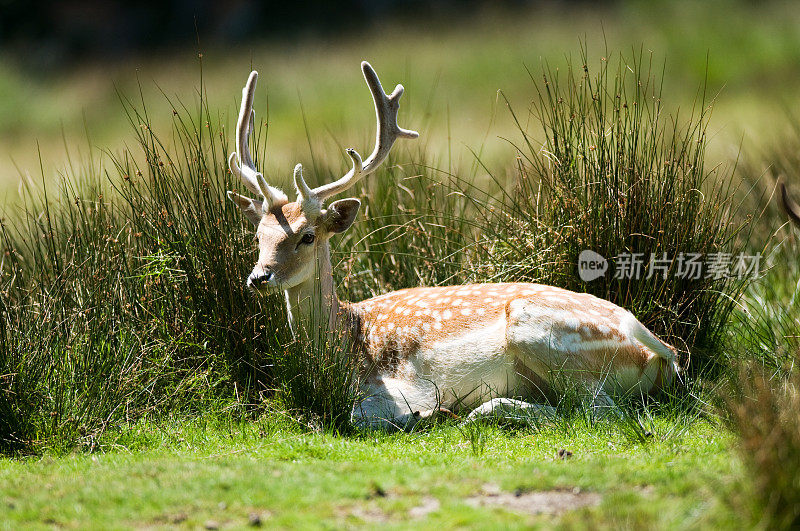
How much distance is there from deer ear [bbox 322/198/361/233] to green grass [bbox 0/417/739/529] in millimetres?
1112

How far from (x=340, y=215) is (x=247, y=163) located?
639 millimetres

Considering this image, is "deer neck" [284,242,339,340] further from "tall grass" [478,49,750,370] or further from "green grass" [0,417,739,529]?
"tall grass" [478,49,750,370]

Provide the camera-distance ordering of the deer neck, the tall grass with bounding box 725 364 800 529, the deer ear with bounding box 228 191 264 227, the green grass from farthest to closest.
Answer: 1. the deer ear with bounding box 228 191 264 227
2. the deer neck
3. the green grass
4. the tall grass with bounding box 725 364 800 529

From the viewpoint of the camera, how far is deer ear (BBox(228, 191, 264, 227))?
18.5ft

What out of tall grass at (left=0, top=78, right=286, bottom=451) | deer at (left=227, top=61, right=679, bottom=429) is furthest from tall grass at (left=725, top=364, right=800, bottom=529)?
tall grass at (left=0, top=78, right=286, bottom=451)

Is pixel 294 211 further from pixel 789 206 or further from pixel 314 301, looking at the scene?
pixel 789 206

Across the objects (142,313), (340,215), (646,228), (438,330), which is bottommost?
(438,330)

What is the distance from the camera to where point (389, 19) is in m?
22.0

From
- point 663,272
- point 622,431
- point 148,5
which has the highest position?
point 148,5

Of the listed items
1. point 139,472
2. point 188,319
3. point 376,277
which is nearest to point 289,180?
point 376,277

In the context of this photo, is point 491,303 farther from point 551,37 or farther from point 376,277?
point 551,37

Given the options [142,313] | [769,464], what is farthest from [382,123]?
[769,464]

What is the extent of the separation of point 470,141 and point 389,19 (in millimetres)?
6447

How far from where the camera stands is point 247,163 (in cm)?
584
